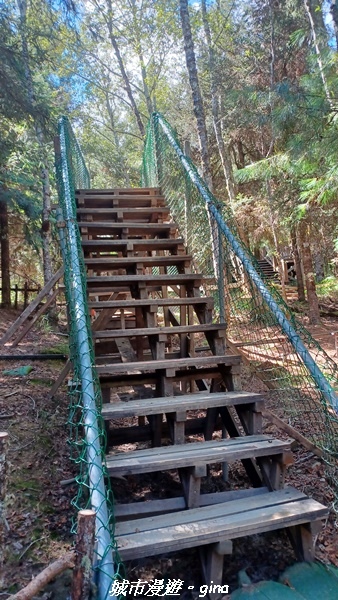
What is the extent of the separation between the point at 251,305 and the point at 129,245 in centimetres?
142

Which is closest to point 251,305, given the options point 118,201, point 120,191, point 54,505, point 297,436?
point 297,436

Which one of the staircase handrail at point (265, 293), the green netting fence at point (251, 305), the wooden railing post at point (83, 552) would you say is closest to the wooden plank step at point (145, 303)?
the green netting fence at point (251, 305)

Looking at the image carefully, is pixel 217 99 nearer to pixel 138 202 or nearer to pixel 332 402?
pixel 138 202

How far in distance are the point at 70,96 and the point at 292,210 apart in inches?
442

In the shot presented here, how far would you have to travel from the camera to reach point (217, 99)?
12125 millimetres

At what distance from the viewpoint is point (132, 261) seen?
3.58 m

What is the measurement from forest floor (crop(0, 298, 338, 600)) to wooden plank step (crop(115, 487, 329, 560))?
0.36 metres

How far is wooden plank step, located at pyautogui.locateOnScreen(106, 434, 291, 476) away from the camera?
2.04 metres

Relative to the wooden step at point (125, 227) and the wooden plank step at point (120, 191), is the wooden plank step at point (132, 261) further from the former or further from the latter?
the wooden plank step at point (120, 191)

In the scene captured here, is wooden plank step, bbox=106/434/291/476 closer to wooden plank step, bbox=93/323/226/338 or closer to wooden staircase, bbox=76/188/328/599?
wooden staircase, bbox=76/188/328/599

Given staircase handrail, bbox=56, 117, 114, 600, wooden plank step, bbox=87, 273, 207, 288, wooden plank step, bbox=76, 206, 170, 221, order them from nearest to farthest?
staircase handrail, bbox=56, 117, 114, 600 → wooden plank step, bbox=87, 273, 207, 288 → wooden plank step, bbox=76, 206, 170, 221

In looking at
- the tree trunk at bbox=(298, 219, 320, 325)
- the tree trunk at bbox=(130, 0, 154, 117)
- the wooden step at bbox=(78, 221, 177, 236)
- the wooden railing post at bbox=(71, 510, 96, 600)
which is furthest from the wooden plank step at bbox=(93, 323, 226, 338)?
the tree trunk at bbox=(130, 0, 154, 117)

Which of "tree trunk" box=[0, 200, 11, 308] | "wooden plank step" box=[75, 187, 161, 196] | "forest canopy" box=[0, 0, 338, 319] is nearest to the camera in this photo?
"wooden plank step" box=[75, 187, 161, 196]

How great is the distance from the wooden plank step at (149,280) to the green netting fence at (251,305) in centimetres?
24
